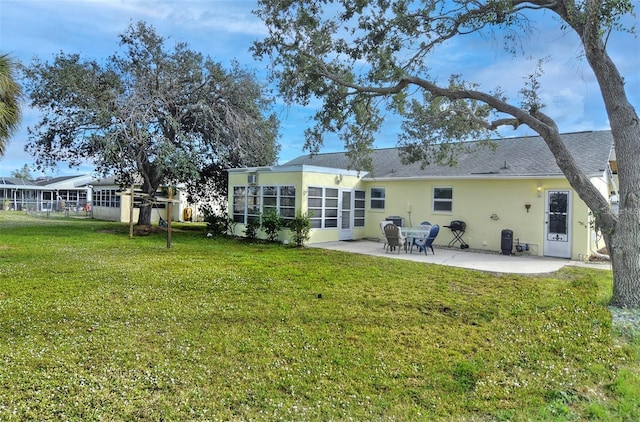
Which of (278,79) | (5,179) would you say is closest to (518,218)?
(278,79)

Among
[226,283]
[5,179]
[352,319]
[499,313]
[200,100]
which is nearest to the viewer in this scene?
[352,319]

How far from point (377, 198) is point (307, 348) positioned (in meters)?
12.6

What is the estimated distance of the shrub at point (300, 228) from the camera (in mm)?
13750

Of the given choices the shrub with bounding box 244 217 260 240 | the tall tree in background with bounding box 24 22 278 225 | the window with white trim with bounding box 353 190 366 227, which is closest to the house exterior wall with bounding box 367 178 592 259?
the window with white trim with bounding box 353 190 366 227

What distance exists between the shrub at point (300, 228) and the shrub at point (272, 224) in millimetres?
769

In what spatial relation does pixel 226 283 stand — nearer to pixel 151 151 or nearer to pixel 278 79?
pixel 278 79

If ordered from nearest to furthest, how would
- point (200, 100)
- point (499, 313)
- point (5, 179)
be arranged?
1. point (499, 313)
2. point (200, 100)
3. point (5, 179)

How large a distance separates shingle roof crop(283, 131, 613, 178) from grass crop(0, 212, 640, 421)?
5.25 metres

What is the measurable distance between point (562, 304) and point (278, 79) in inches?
330

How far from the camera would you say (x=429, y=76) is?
10539 mm

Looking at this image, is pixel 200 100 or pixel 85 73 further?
pixel 200 100

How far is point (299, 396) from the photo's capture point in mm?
3445

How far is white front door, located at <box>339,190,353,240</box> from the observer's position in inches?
625

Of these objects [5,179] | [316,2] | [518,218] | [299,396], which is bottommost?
[299,396]
